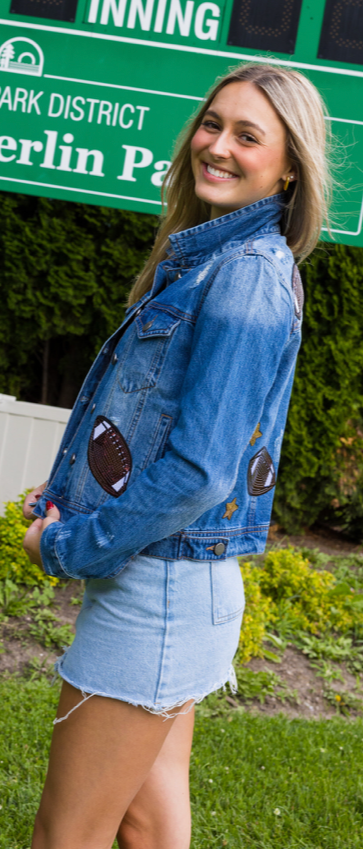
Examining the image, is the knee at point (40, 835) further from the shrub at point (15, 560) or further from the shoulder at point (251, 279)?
the shrub at point (15, 560)

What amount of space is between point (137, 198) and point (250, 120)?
2368 mm

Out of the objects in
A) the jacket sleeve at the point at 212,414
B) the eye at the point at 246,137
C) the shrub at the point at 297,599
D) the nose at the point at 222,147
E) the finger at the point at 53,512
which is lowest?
the shrub at the point at 297,599

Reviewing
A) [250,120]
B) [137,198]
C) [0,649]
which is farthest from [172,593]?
[137,198]

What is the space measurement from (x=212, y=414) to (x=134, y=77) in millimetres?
2970

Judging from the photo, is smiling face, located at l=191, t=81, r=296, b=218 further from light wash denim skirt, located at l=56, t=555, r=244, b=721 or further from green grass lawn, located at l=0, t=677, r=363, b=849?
green grass lawn, located at l=0, t=677, r=363, b=849

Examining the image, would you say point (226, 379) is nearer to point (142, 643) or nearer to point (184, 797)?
point (142, 643)

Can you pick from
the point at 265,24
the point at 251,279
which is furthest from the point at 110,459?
the point at 265,24

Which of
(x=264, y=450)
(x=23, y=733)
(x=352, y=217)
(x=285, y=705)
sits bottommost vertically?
(x=285, y=705)

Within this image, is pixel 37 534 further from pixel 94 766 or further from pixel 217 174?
pixel 217 174

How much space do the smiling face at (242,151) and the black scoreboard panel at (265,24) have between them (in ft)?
8.03

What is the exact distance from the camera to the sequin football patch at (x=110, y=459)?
1338 millimetres

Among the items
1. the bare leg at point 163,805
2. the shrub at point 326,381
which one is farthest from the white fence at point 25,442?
the bare leg at point 163,805

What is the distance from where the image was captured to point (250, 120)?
4.58 ft

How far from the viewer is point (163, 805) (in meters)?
1.61
